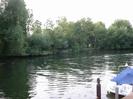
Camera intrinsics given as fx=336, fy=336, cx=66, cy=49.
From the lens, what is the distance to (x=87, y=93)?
3103cm

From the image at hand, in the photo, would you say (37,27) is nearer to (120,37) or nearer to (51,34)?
(51,34)

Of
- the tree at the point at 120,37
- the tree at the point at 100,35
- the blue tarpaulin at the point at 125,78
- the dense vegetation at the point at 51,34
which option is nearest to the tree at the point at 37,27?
the dense vegetation at the point at 51,34

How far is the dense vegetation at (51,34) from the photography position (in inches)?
3329

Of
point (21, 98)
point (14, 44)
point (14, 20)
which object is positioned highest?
point (14, 20)

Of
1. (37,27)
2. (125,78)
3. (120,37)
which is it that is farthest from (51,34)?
(125,78)

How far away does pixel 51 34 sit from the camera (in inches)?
4798

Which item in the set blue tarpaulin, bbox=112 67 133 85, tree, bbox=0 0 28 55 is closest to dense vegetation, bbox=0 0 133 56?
tree, bbox=0 0 28 55

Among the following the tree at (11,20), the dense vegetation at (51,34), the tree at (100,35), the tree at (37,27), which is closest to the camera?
the tree at (11,20)

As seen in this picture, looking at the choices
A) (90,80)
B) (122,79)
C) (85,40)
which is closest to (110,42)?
(85,40)

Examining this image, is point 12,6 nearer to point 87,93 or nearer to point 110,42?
point 87,93

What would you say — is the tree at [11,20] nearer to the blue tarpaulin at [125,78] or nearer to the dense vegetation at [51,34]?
the dense vegetation at [51,34]

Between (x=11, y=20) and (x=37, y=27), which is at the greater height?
(x=37, y=27)

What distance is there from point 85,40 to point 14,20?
59.5 m

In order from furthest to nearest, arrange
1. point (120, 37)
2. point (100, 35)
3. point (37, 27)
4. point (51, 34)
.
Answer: point (100, 35) → point (120, 37) → point (51, 34) → point (37, 27)
